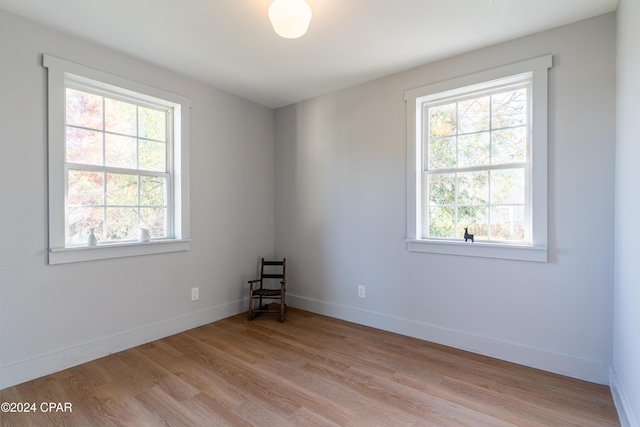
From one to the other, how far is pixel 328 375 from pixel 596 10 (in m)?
3.09

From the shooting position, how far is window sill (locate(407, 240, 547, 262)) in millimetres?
2334

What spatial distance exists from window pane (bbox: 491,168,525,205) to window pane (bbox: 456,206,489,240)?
13 centimetres

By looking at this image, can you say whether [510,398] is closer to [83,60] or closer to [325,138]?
[325,138]

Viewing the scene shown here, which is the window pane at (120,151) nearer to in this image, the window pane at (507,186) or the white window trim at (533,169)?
the white window trim at (533,169)

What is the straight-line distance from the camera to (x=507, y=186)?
2.54 m

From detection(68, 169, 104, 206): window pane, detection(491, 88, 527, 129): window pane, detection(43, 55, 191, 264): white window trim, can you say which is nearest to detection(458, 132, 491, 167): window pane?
detection(491, 88, 527, 129): window pane

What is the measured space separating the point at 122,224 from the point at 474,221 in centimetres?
310

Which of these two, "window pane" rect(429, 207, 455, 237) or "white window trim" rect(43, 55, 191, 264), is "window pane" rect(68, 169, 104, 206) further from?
"window pane" rect(429, 207, 455, 237)

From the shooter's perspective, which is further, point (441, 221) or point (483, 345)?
point (441, 221)

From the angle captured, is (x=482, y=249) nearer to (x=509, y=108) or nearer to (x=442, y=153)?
(x=442, y=153)

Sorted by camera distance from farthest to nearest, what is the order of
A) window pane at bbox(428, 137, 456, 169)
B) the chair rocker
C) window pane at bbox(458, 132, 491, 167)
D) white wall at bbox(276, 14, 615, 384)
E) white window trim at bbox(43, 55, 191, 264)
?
the chair rocker, window pane at bbox(428, 137, 456, 169), window pane at bbox(458, 132, 491, 167), white window trim at bbox(43, 55, 191, 264), white wall at bbox(276, 14, 615, 384)

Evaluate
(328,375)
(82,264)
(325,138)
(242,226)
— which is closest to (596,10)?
(325,138)

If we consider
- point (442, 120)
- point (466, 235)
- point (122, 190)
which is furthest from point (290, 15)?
point (466, 235)

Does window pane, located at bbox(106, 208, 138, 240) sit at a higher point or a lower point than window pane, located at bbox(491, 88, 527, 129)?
lower
